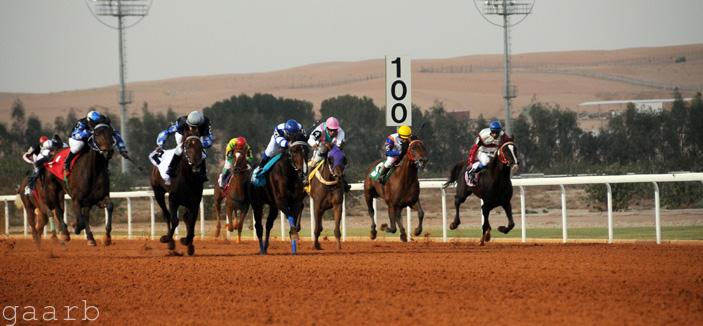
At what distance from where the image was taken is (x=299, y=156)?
18.2 metres

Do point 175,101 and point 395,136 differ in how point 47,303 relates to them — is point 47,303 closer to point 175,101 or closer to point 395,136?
point 395,136

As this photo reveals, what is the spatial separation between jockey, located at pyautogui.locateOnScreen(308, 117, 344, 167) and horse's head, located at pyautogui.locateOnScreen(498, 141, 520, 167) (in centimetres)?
240

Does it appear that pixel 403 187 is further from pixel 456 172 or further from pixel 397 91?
pixel 397 91

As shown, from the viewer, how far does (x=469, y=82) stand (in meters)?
146

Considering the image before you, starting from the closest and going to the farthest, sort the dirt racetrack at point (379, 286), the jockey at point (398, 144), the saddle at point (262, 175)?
the dirt racetrack at point (379, 286), the saddle at point (262, 175), the jockey at point (398, 144)

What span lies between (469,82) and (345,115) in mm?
64714

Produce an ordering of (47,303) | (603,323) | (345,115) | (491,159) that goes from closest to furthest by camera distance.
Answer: (603,323)
(47,303)
(491,159)
(345,115)

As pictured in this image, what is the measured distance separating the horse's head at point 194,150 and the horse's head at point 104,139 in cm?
230

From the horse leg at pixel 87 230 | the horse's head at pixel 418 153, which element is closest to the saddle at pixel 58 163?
the horse leg at pixel 87 230

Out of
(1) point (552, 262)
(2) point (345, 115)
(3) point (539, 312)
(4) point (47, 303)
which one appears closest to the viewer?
(3) point (539, 312)

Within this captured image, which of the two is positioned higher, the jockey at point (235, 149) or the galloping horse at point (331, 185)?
the jockey at point (235, 149)

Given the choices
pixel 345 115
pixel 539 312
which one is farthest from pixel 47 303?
pixel 345 115

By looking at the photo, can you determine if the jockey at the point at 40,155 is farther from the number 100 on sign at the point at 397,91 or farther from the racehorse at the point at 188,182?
the number 100 on sign at the point at 397,91

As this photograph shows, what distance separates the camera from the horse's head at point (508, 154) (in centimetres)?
2002
